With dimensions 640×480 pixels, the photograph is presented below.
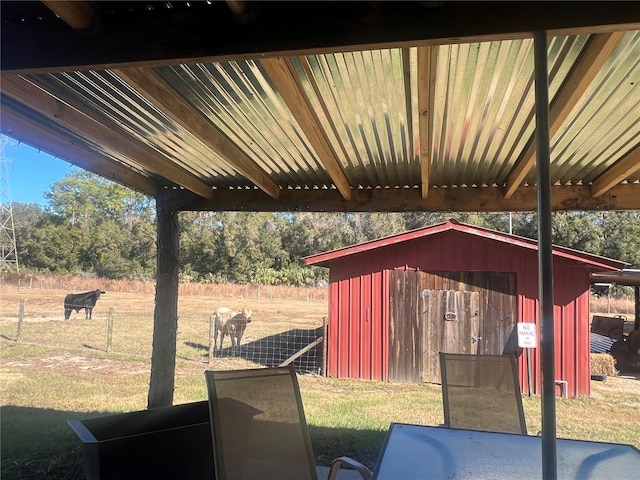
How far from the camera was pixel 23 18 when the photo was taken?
64.7 inches

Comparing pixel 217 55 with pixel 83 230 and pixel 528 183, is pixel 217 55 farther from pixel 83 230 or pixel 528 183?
pixel 83 230

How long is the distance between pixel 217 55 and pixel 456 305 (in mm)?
6876

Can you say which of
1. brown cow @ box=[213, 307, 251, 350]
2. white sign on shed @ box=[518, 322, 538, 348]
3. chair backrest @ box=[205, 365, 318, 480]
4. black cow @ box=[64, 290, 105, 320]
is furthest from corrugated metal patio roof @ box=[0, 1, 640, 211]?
black cow @ box=[64, 290, 105, 320]

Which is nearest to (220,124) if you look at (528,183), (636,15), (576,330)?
(636,15)

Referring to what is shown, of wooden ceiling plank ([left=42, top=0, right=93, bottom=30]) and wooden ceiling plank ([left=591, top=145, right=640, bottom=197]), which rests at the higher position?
wooden ceiling plank ([left=42, top=0, right=93, bottom=30])

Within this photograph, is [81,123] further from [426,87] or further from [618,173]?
[618,173]

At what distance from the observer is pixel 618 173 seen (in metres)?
3.07

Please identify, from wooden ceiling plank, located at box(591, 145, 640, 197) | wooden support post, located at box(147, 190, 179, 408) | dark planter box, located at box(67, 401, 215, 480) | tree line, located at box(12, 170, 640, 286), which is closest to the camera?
dark planter box, located at box(67, 401, 215, 480)

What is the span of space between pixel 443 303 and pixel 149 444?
615 cm

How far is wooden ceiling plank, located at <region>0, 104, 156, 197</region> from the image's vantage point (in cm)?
240

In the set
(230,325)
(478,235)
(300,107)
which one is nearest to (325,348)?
(230,325)

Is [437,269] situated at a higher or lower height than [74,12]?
lower

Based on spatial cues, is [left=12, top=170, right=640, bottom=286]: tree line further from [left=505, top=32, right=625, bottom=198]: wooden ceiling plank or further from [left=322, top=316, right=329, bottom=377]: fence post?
[left=505, top=32, right=625, bottom=198]: wooden ceiling plank

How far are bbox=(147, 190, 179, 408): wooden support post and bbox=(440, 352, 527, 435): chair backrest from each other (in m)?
2.33
